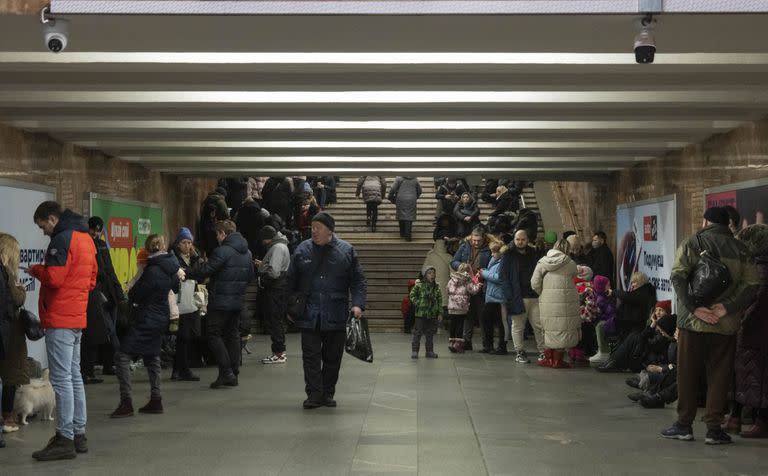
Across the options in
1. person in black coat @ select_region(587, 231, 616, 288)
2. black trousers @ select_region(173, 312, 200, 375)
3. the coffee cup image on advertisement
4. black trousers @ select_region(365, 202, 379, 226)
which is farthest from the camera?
black trousers @ select_region(365, 202, 379, 226)

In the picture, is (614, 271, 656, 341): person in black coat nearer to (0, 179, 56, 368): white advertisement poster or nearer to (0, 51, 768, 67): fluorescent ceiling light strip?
(0, 51, 768, 67): fluorescent ceiling light strip

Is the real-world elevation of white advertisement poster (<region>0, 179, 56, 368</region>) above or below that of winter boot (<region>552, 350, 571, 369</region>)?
above

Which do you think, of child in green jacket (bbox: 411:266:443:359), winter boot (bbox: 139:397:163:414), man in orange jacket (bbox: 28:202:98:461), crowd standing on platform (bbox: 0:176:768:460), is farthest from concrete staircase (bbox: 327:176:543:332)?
man in orange jacket (bbox: 28:202:98:461)

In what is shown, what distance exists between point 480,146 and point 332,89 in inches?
203

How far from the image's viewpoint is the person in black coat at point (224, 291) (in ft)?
42.5

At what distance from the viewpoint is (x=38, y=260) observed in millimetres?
13961

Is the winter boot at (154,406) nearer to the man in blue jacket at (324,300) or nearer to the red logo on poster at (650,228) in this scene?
the man in blue jacket at (324,300)

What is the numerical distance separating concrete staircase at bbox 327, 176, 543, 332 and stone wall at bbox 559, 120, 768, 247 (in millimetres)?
4422

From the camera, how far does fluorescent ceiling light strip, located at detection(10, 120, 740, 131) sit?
1385 cm

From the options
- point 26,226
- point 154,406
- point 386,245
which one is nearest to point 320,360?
point 154,406

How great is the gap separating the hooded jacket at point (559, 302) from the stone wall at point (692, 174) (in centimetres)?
197

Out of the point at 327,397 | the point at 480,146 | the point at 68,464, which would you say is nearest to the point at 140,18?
the point at 68,464

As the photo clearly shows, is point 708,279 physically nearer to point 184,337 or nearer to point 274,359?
point 184,337

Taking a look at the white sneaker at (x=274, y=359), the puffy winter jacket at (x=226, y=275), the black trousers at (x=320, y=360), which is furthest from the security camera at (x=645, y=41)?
the white sneaker at (x=274, y=359)
